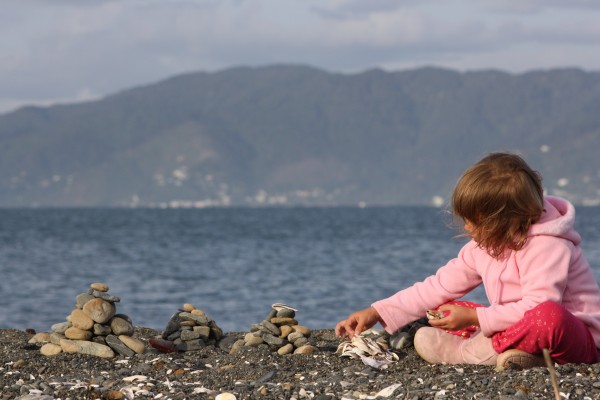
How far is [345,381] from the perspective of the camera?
6016 mm

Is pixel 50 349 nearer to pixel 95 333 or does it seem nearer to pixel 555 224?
pixel 95 333

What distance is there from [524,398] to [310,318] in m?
12.9

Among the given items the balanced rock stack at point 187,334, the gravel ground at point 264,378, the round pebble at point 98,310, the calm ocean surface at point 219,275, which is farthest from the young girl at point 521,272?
the round pebble at point 98,310

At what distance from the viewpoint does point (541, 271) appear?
235 inches

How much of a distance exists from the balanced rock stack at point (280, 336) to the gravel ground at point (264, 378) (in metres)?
0.13

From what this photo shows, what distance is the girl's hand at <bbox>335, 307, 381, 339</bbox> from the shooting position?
663 centimetres

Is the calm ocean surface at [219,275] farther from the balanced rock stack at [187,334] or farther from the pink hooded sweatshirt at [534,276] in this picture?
the balanced rock stack at [187,334]

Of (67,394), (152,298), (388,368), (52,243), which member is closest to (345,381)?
(388,368)

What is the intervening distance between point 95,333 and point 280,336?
1548 millimetres

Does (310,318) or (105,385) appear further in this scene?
(310,318)

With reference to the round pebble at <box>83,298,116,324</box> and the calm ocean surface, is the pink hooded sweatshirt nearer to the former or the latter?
the calm ocean surface

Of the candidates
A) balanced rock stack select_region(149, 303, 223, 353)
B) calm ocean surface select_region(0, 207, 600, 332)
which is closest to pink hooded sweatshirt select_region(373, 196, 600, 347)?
calm ocean surface select_region(0, 207, 600, 332)

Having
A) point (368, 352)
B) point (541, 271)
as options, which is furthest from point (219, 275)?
point (541, 271)

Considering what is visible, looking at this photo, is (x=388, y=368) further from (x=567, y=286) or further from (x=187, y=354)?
(x=187, y=354)
